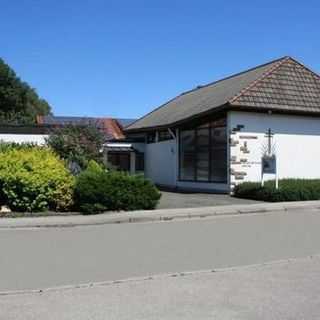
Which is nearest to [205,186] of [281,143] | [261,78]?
[281,143]

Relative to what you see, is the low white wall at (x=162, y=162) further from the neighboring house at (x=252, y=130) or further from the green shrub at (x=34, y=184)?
the green shrub at (x=34, y=184)

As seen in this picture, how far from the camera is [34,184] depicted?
63.1 ft

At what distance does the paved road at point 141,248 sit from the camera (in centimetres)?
999

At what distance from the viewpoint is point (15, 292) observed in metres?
8.43

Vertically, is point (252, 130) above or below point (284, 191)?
above

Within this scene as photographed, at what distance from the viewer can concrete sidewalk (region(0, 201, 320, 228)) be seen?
1692cm

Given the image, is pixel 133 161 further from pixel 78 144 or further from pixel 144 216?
pixel 144 216

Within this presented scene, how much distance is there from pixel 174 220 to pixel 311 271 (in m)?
8.41

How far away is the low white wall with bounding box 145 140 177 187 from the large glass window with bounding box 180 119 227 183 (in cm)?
127

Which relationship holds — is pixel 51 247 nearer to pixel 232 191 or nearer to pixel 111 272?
pixel 111 272

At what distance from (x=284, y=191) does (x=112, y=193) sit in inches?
293

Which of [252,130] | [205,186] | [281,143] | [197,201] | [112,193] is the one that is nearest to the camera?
[112,193]

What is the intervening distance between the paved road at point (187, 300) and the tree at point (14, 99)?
58.4 metres

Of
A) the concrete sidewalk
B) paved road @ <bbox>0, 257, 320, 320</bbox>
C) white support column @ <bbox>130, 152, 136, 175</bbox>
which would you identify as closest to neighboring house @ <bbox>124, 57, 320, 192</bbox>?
the concrete sidewalk
